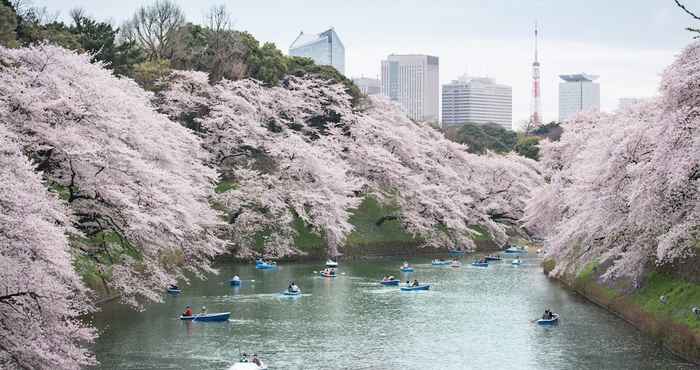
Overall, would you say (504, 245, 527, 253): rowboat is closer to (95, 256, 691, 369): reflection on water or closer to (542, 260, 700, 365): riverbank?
(95, 256, 691, 369): reflection on water

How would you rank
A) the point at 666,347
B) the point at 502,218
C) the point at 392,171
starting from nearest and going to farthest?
the point at 666,347
the point at 392,171
the point at 502,218

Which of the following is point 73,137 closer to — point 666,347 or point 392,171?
point 666,347

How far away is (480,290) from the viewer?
50938 mm

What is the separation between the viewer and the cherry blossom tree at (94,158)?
100 ft

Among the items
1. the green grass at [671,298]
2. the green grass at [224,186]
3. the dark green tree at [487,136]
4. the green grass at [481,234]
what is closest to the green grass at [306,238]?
the green grass at [224,186]

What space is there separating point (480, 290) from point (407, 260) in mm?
19352

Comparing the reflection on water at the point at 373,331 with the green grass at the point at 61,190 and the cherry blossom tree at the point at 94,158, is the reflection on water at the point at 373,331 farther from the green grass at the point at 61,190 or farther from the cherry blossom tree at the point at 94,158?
the green grass at the point at 61,190

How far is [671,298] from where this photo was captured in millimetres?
34188

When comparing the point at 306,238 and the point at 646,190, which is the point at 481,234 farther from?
the point at 646,190

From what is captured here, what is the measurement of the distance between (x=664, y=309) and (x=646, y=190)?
22.8 feet

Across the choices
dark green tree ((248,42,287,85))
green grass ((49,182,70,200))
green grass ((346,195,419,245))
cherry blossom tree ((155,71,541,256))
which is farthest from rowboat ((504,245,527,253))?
green grass ((49,182,70,200))

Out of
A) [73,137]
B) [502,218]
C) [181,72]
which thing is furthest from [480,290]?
[502,218]

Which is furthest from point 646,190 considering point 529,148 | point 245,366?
point 529,148

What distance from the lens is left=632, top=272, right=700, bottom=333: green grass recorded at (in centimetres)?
3170
